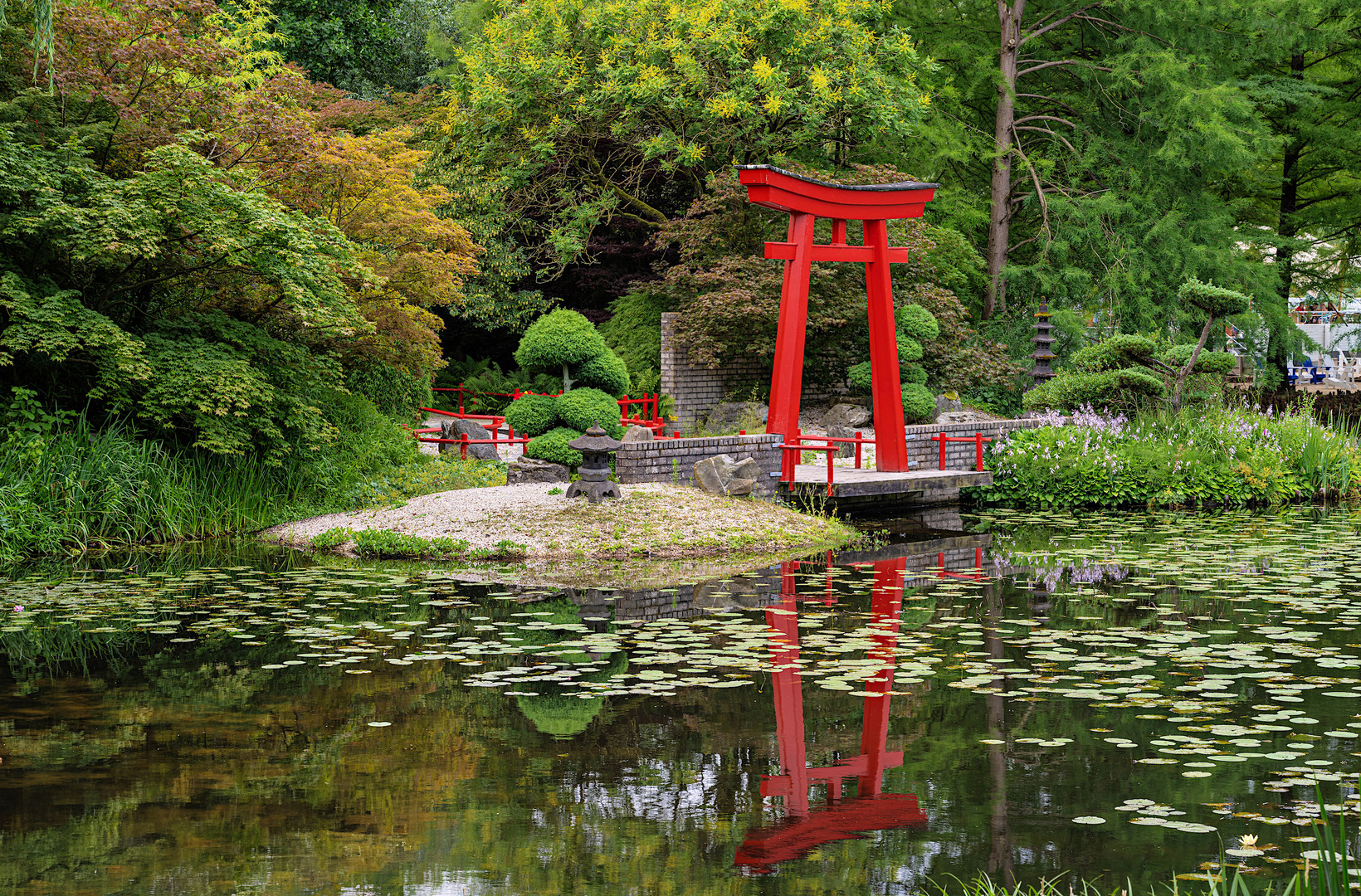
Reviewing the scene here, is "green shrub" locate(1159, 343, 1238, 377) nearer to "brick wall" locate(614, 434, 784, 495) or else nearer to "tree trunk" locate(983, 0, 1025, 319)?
"tree trunk" locate(983, 0, 1025, 319)

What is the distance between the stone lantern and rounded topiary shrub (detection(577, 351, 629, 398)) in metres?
3.71

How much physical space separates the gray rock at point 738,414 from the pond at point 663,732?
12.1 m

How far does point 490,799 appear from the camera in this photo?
533 centimetres

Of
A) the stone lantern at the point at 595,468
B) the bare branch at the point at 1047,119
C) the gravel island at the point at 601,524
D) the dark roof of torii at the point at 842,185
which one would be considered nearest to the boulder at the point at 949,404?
the bare branch at the point at 1047,119

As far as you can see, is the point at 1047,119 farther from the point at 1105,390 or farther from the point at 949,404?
the point at 1105,390

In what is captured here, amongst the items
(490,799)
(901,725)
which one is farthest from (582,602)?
(490,799)

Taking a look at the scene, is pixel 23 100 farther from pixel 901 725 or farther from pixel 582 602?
pixel 901 725

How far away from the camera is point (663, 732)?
630 centimetres

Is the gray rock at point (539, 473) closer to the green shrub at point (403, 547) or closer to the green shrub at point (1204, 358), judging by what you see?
the green shrub at point (403, 547)

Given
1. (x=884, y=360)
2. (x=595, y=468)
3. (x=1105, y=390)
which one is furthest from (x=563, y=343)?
(x=1105, y=390)

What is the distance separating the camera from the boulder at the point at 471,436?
18188 millimetres

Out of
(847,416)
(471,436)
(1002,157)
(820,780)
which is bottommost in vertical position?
(820,780)

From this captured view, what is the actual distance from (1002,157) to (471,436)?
12.8 m

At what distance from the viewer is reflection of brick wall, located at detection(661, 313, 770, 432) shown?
2402 cm
